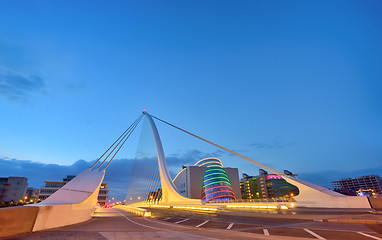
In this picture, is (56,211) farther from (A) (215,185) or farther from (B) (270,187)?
(B) (270,187)

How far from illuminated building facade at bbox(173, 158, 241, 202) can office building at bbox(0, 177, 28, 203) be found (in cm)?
6180

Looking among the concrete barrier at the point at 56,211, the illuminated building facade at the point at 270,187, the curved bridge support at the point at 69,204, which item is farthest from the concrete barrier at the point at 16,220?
the illuminated building facade at the point at 270,187

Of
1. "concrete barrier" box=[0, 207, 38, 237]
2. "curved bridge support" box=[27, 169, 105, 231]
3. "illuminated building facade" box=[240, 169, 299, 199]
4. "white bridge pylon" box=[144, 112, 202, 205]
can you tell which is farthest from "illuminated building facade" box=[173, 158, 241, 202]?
"concrete barrier" box=[0, 207, 38, 237]

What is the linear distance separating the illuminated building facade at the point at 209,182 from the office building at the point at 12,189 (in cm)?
6180

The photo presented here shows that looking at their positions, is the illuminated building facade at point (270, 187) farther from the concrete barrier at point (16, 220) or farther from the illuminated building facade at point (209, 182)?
the concrete barrier at point (16, 220)

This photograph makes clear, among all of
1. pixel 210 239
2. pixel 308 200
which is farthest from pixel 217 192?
pixel 210 239

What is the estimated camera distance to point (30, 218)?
8.92m

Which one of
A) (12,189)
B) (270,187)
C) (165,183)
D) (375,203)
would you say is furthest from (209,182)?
(270,187)

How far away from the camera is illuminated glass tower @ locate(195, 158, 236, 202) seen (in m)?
77.0

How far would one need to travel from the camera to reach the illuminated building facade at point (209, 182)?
7831cm

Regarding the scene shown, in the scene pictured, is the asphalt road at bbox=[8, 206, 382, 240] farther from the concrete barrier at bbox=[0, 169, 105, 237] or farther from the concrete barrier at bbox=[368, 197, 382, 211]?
the concrete barrier at bbox=[368, 197, 382, 211]

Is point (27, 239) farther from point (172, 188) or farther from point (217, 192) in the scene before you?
Answer: point (217, 192)

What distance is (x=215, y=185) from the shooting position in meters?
80.2

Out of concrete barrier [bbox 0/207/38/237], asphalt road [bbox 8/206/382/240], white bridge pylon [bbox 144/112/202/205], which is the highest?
white bridge pylon [bbox 144/112/202/205]
